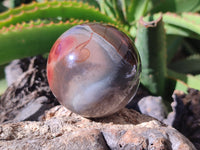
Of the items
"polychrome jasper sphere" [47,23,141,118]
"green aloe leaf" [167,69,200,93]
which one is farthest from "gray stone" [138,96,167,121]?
"polychrome jasper sphere" [47,23,141,118]

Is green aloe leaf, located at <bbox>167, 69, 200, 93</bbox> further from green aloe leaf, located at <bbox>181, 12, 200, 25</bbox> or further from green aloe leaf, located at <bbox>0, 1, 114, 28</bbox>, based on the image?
green aloe leaf, located at <bbox>0, 1, 114, 28</bbox>

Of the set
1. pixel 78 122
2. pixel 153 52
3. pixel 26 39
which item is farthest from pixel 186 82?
pixel 26 39

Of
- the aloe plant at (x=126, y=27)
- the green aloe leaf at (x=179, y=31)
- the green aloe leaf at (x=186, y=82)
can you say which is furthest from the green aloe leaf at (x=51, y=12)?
the green aloe leaf at (x=186, y=82)

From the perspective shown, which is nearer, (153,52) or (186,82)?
(153,52)

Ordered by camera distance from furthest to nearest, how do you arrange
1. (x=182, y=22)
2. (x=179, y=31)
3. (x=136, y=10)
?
(x=136, y=10) < (x=179, y=31) < (x=182, y=22)

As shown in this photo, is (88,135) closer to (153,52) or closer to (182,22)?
(153,52)

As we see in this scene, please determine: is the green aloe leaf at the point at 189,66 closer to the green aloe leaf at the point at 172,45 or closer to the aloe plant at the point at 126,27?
the aloe plant at the point at 126,27
